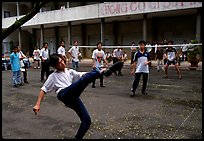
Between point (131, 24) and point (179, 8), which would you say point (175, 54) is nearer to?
point (179, 8)

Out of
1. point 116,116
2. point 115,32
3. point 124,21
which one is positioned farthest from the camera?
point 115,32

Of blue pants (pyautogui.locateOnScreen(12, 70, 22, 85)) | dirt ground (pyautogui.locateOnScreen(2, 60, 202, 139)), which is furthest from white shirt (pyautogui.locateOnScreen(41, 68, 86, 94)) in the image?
blue pants (pyautogui.locateOnScreen(12, 70, 22, 85))

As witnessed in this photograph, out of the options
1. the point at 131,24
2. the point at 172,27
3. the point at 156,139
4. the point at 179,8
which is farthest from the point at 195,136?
the point at 131,24

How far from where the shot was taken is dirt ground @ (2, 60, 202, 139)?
4770 millimetres

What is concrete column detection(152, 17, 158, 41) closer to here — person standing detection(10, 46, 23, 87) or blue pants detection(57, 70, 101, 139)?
person standing detection(10, 46, 23, 87)

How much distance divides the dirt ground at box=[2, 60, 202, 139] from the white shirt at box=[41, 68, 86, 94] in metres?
1.20

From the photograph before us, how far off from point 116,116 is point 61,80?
2.39 metres

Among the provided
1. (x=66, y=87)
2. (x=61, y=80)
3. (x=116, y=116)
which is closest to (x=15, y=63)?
(x=116, y=116)

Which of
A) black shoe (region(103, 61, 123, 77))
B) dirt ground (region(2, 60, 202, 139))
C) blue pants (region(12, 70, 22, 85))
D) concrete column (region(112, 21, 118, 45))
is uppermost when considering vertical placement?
concrete column (region(112, 21, 118, 45))

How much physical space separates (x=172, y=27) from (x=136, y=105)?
17.3 meters

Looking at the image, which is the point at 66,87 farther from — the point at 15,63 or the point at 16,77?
the point at 16,77

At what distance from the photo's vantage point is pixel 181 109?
20.7 ft

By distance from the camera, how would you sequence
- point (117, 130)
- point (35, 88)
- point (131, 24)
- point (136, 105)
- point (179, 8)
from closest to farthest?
point (117, 130), point (136, 105), point (35, 88), point (179, 8), point (131, 24)

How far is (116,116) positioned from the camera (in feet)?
19.2
